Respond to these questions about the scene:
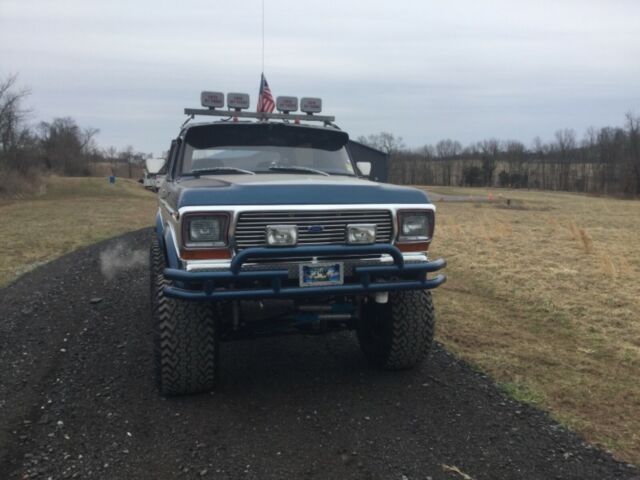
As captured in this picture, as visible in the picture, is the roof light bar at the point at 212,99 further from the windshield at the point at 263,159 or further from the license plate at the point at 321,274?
the license plate at the point at 321,274

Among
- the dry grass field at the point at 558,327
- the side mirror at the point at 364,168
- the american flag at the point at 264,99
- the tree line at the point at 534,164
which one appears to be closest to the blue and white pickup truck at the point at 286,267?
the dry grass field at the point at 558,327

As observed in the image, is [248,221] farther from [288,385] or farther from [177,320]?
[288,385]

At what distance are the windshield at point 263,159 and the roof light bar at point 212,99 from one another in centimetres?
106

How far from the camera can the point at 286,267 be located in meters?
3.84

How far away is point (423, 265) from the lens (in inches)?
162

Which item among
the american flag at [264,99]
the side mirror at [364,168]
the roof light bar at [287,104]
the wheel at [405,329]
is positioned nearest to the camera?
the wheel at [405,329]

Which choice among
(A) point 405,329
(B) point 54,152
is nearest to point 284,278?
(A) point 405,329

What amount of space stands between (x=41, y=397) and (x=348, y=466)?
2.44 meters

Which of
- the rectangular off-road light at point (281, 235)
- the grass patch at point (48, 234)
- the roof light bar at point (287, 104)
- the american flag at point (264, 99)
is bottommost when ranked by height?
the grass patch at point (48, 234)

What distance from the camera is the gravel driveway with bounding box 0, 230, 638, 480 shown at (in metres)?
3.32

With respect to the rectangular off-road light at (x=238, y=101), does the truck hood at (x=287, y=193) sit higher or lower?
lower

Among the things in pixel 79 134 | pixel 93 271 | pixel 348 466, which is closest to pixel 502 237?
pixel 93 271

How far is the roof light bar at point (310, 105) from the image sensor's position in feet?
21.2

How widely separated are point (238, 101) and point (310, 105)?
0.82 meters
